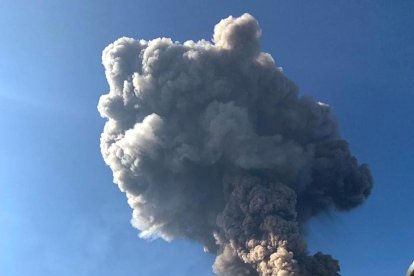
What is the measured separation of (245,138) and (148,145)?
10526 mm

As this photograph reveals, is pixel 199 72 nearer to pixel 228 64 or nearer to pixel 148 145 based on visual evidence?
pixel 228 64

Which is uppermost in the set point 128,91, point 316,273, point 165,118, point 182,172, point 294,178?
point 128,91

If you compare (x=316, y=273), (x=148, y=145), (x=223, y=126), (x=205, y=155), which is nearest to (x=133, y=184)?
(x=148, y=145)

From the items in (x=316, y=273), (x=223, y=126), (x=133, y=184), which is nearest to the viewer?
(x=316, y=273)

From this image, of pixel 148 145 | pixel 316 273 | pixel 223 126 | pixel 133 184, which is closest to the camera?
pixel 316 273

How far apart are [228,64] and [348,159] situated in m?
17.1

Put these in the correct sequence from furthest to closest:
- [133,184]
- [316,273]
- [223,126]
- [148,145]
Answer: [133,184] → [148,145] → [223,126] → [316,273]

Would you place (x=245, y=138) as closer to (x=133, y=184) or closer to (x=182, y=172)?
(x=182, y=172)

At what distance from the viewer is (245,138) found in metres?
48.0

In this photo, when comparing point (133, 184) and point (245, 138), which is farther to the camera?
point (133, 184)

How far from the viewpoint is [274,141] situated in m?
49.2

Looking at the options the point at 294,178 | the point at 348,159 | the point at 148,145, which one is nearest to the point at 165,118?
the point at 148,145

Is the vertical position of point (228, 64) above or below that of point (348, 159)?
above

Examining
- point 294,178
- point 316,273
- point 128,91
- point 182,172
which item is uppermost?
point 128,91
